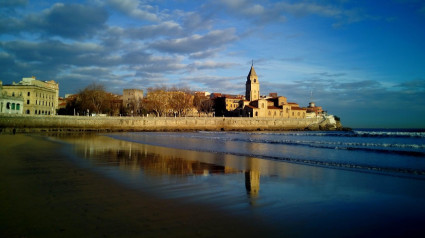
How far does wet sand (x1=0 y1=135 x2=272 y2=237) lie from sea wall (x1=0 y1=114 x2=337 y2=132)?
40.3 m

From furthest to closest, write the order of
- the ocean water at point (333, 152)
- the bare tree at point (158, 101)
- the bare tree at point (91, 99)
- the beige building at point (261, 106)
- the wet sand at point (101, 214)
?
the beige building at point (261, 106), the bare tree at point (158, 101), the bare tree at point (91, 99), the ocean water at point (333, 152), the wet sand at point (101, 214)

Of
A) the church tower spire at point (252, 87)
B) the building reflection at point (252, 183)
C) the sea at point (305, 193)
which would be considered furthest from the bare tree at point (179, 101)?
the building reflection at point (252, 183)

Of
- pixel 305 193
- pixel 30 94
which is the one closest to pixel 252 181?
pixel 305 193

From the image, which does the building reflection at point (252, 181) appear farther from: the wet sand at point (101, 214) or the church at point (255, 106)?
the church at point (255, 106)

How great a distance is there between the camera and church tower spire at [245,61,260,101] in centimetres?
9381

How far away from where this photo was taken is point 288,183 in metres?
8.20

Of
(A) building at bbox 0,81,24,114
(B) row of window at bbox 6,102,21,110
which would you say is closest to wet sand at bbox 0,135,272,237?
(A) building at bbox 0,81,24,114

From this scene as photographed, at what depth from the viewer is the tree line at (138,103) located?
6650 cm

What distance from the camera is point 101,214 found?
4.85m

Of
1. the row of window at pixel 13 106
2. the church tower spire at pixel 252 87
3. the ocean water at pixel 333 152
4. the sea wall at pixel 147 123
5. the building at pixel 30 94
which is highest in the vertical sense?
the church tower spire at pixel 252 87

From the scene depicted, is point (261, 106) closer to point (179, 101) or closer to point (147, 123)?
point (179, 101)

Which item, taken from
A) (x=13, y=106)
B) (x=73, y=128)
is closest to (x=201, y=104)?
(x=73, y=128)

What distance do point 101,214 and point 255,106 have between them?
81213mm

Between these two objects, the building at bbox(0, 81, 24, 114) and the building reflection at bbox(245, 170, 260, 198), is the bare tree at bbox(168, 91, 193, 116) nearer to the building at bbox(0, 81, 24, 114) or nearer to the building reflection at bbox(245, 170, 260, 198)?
the building at bbox(0, 81, 24, 114)
